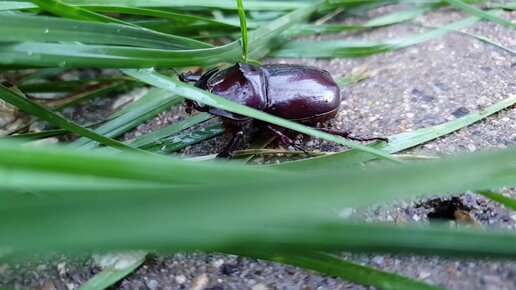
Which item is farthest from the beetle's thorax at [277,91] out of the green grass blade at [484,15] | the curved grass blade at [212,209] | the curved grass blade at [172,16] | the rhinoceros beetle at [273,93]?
the curved grass blade at [212,209]

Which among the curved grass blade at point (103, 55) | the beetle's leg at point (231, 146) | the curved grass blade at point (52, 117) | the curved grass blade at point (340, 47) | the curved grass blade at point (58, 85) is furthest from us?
the curved grass blade at point (340, 47)

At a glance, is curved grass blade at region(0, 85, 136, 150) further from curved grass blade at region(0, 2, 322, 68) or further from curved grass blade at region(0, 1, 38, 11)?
curved grass blade at region(0, 1, 38, 11)

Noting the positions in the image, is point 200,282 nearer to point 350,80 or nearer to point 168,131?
point 168,131

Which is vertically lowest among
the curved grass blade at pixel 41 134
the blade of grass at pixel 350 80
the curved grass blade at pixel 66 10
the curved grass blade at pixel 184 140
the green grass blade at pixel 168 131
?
the curved grass blade at pixel 184 140

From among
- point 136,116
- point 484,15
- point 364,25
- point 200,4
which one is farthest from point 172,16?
point 484,15

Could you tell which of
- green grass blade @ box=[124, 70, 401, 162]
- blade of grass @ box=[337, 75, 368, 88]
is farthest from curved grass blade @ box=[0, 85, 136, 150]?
blade of grass @ box=[337, 75, 368, 88]

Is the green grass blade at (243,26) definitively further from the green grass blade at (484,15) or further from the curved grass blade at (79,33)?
the green grass blade at (484,15)

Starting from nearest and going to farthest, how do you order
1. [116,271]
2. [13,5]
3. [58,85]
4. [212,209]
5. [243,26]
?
[212,209], [116,271], [13,5], [243,26], [58,85]
